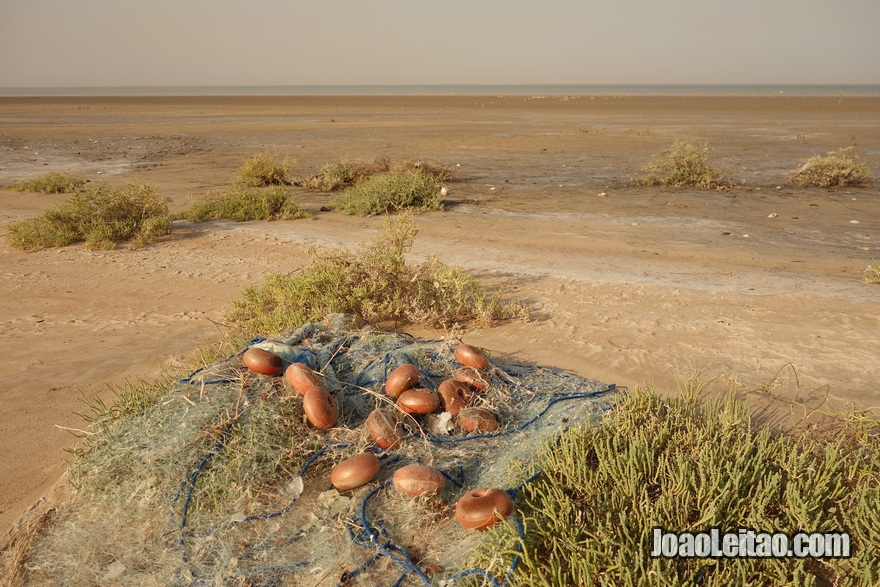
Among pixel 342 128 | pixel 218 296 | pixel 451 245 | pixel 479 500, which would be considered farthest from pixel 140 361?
pixel 342 128

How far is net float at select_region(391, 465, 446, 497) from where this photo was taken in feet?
10.2

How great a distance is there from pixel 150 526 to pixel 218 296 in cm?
441

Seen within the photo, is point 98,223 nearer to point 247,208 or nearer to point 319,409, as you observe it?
point 247,208

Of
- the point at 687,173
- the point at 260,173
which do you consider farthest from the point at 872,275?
the point at 260,173

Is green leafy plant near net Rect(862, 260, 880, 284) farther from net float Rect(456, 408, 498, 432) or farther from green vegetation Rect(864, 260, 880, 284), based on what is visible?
net float Rect(456, 408, 498, 432)

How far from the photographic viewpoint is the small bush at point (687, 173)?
15125 mm

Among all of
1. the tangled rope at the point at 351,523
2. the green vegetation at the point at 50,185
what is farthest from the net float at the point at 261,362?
the green vegetation at the point at 50,185

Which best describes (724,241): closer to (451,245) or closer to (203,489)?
(451,245)

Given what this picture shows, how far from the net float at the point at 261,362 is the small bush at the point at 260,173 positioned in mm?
11653

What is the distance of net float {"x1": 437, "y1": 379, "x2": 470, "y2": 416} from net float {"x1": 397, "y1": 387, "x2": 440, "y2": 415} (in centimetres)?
6

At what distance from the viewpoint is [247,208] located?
11.4 m

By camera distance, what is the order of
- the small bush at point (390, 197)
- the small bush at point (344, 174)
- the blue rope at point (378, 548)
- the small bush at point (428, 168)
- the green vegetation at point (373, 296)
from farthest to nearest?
1. the small bush at point (428, 168)
2. the small bush at point (344, 174)
3. the small bush at point (390, 197)
4. the green vegetation at point (373, 296)
5. the blue rope at point (378, 548)

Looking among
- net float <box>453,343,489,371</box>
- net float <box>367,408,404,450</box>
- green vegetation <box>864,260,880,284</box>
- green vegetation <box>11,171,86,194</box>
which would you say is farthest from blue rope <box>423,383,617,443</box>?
green vegetation <box>11,171,86,194</box>

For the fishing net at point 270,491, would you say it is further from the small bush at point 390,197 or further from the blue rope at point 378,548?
the small bush at point 390,197
